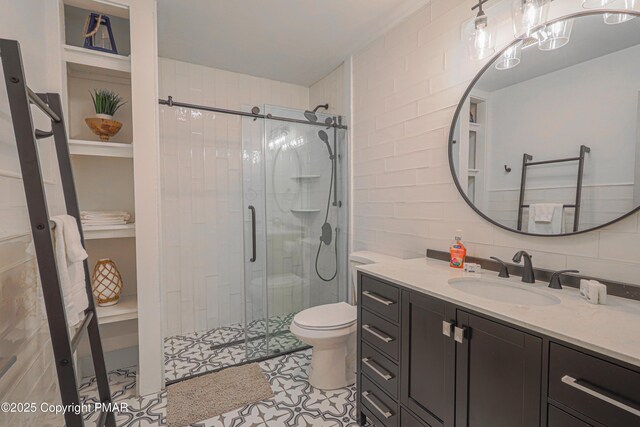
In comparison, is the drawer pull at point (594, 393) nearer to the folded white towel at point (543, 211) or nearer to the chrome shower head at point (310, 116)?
the folded white towel at point (543, 211)

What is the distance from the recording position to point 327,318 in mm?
2021

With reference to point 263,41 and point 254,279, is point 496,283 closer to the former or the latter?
point 254,279

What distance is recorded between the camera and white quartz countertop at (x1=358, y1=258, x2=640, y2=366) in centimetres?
79

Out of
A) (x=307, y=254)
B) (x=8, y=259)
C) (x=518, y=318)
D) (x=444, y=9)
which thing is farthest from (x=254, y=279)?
(x=444, y=9)

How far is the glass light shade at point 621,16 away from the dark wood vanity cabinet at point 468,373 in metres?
1.27

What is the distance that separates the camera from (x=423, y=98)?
1937 mm

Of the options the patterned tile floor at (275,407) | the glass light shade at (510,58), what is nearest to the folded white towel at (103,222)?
the patterned tile floor at (275,407)

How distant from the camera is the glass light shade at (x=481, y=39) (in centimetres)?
141

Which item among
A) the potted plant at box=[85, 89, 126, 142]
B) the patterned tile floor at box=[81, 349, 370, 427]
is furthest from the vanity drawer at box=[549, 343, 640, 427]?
the potted plant at box=[85, 89, 126, 142]

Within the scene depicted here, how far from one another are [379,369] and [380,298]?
368 mm

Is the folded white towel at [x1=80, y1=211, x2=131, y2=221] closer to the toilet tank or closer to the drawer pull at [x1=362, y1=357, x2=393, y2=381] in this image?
the toilet tank

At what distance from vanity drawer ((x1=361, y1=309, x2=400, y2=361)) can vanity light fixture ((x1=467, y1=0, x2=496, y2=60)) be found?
1.44 m

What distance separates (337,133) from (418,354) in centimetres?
195

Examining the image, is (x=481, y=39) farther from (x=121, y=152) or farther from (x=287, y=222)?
(x=121, y=152)
